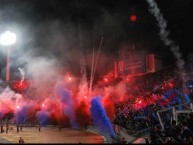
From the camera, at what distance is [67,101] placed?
2055 inches

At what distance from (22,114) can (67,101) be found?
11635 millimetres

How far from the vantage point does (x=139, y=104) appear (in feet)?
106

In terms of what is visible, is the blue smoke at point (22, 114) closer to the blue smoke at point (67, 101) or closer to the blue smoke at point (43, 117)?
the blue smoke at point (43, 117)

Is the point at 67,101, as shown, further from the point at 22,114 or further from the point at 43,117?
the point at 22,114

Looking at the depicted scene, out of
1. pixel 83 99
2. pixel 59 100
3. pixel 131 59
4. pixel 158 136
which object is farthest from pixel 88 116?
pixel 158 136

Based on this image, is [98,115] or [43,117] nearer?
[98,115]

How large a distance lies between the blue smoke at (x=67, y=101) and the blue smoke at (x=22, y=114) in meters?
7.24

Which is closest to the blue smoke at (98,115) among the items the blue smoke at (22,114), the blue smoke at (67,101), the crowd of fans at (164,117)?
the crowd of fans at (164,117)

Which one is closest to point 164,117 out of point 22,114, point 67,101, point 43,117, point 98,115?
point 98,115

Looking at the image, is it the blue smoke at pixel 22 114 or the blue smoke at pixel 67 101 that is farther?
the blue smoke at pixel 22 114

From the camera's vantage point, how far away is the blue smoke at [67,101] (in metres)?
47.4

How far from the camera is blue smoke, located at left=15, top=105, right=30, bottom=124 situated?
56438 millimetres

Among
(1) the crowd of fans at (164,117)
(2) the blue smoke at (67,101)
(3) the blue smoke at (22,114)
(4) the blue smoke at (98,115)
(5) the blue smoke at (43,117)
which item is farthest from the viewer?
(3) the blue smoke at (22,114)

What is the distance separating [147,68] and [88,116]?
1871 cm
